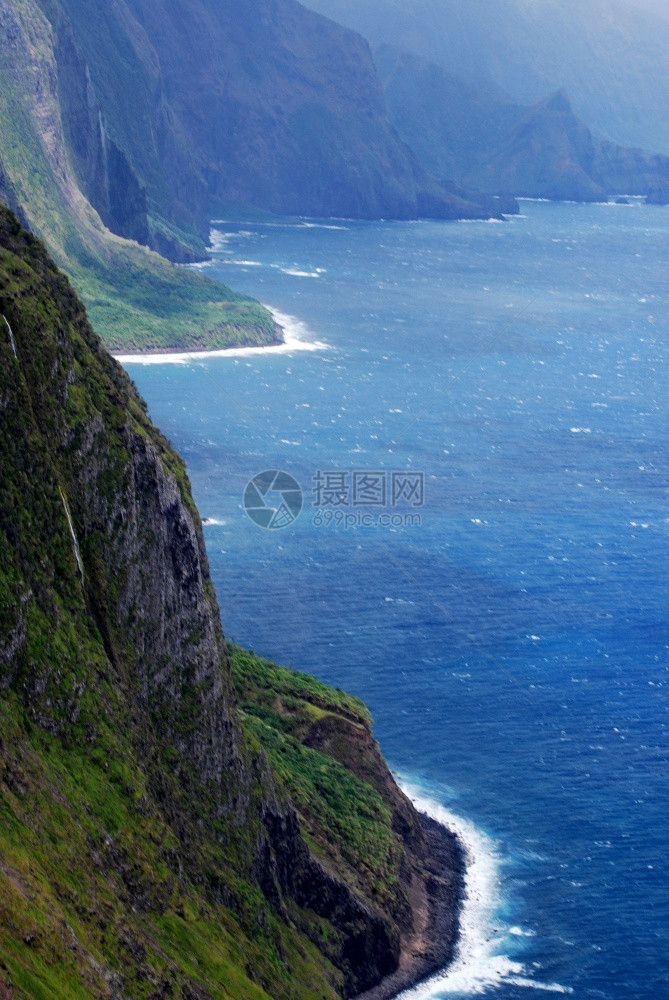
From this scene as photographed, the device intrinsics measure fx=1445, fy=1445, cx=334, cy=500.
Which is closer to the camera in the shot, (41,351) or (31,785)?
(31,785)

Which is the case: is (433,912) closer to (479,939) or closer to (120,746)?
(479,939)

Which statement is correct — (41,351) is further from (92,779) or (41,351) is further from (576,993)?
(576,993)

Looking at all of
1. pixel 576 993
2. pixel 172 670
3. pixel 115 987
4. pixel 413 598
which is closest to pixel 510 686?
pixel 413 598

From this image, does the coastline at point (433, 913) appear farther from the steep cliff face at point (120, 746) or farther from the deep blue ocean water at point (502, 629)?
the steep cliff face at point (120, 746)

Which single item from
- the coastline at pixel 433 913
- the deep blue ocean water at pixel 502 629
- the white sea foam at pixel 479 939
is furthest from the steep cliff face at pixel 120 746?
the deep blue ocean water at pixel 502 629

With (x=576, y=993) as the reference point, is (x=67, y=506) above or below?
above

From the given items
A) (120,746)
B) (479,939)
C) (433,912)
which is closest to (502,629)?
(433,912)

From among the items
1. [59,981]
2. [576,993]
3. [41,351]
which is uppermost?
[41,351]
